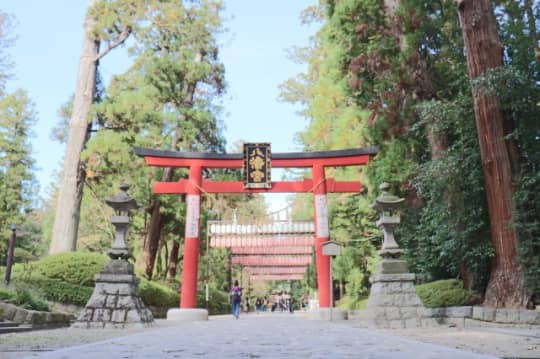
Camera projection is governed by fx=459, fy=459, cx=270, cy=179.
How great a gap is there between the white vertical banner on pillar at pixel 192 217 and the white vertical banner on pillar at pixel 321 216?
3679 millimetres

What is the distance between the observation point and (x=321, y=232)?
45.6 feet

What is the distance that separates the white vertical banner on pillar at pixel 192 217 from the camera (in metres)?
14.0

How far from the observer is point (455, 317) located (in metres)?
9.61

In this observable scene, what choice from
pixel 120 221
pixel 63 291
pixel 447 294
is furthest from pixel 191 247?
pixel 447 294

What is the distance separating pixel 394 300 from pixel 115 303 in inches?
219

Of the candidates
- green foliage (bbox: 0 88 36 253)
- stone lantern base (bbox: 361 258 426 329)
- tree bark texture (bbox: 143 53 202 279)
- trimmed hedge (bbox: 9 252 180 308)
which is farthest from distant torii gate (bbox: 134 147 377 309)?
green foliage (bbox: 0 88 36 253)

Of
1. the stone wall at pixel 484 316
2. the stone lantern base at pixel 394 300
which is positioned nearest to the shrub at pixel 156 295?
the stone lantern base at pixel 394 300

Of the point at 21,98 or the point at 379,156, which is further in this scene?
the point at 21,98

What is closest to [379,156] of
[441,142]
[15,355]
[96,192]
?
[441,142]

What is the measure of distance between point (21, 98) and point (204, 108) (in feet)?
44.5

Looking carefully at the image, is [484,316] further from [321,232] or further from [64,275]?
[64,275]

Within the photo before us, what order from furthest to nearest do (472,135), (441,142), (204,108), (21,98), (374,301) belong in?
(21,98) < (204,108) < (441,142) < (472,135) < (374,301)

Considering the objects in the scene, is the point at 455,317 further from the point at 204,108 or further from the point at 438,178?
the point at 204,108

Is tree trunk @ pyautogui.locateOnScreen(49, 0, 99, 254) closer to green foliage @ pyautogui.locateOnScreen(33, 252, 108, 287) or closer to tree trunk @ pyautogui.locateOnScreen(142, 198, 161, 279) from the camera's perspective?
green foliage @ pyautogui.locateOnScreen(33, 252, 108, 287)
